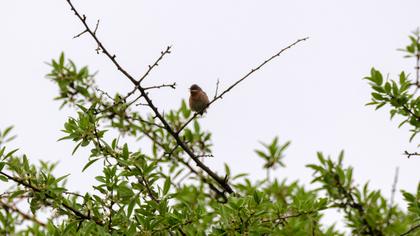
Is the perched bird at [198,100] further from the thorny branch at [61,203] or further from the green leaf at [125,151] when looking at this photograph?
the thorny branch at [61,203]

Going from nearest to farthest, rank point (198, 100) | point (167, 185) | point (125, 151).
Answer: point (167, 185)
point (125, 151)
point (198, 100)

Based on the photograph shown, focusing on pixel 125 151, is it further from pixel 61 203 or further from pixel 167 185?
pixel 61 203

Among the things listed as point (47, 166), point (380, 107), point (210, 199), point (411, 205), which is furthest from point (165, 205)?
point (380, 107)

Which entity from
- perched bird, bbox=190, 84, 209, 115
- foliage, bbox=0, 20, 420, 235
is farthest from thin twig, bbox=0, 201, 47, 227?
perched bird, bbox=190, 84, 209, 115

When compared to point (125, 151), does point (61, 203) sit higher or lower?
lower

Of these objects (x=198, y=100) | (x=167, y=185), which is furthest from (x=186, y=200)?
(x=198, y=100)

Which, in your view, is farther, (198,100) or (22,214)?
(198,100)

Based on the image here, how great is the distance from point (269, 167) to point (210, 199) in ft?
2.49

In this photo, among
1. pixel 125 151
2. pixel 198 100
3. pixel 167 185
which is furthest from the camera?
pixel 198 100

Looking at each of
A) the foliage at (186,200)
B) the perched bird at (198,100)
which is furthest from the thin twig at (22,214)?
the perched bird at (198,100)

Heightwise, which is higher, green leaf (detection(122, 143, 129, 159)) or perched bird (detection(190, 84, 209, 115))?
perched bird (detection(190, 84, 209, 115))

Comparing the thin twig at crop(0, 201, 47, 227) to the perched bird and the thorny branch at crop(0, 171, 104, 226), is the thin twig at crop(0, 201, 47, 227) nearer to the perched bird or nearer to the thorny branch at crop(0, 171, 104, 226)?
the thorny branch at crop(0, 171, 104, 226)

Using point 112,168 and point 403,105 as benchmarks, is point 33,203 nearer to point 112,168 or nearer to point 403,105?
point 112,168

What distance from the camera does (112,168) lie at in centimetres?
467
